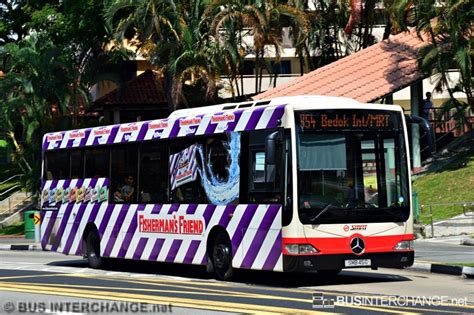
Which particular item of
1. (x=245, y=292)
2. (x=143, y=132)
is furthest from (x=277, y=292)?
(x=143, y=132)

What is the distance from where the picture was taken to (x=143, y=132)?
23656 millimetres

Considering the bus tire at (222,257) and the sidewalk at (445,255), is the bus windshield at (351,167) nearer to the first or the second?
the bus tire at (222,257)

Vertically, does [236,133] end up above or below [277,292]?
above

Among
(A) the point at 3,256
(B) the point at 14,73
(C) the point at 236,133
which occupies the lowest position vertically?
(A) the point at 3,256

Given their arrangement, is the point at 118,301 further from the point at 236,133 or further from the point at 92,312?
the point at 236,133

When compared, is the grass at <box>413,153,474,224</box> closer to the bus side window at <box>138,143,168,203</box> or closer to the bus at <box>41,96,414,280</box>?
the bus side window at <box>138,143,168,203</box>

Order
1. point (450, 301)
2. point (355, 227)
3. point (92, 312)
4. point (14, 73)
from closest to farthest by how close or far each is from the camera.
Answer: point (92, 312)
point (450, 301)
point (355, 227)
point (14, 73)

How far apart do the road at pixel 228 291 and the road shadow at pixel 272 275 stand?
0.02 meters

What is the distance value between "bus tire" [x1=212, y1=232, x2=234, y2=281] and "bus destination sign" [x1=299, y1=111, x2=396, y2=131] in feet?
9.95

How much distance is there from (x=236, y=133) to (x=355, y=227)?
2990mm

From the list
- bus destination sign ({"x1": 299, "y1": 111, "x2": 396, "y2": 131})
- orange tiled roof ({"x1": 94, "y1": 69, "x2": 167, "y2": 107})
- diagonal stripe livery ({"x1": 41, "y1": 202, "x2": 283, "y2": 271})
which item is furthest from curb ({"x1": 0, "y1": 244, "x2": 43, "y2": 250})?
bus destination sign ({"x1": 299, "y1": 111, "x2": 396, "y2": 131})

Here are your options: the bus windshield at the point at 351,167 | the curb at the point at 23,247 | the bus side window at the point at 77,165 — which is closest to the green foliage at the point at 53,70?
the curb at the point at 23,247

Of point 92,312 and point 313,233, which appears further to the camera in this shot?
point 313,233

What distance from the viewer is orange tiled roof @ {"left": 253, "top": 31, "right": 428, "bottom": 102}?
141 ft
